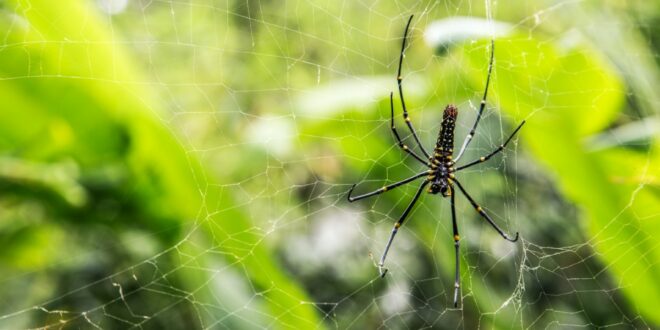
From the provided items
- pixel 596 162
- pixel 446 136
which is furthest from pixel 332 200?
pixel 596 162

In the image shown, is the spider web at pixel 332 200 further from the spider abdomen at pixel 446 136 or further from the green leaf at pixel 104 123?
the spider abdomen at pixel 446 136

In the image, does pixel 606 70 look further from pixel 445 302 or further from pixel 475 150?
pixel 445 302

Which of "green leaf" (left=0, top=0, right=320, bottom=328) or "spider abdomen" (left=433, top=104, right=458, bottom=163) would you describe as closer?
"green leaf" (left=0, top=0, right=320, bottom=328)

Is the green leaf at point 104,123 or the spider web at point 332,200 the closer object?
the green leaf at point 104,123

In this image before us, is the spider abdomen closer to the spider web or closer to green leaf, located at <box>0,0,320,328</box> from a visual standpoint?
the spider web

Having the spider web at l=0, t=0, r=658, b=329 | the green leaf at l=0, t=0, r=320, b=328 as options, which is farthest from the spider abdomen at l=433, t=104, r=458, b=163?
the green leaf at l=0, t=0, r=320, b=328

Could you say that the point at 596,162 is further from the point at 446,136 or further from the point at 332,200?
the point at 332,200

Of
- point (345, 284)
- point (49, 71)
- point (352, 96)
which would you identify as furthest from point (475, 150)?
point (49, 71)

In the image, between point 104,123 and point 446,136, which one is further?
point 446,136

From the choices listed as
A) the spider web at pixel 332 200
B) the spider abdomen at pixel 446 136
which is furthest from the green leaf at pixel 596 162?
the spider abdomen at pixel 446 136
